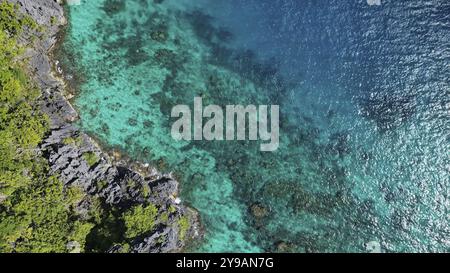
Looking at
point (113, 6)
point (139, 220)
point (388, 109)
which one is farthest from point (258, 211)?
point (113, 6)

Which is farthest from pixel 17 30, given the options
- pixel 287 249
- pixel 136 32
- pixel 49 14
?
pixel 287 249

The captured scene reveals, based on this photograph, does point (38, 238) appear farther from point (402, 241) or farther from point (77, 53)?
point (402, 241)

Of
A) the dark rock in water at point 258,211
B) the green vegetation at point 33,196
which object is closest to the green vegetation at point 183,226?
the green vegetation at point 33,196

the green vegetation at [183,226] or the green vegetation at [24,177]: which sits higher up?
the green vegetation at [24,177]

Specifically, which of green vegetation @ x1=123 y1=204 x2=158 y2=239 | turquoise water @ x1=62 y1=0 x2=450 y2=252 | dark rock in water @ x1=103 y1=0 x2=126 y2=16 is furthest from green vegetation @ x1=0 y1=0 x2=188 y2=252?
dark rock in water @ x1=103 y1=0 x2=126 y2=16

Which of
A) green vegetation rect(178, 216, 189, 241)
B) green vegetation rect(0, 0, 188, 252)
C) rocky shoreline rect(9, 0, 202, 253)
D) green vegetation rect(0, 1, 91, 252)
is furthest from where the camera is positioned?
green vegetation rect(178, 216, 189, 241)

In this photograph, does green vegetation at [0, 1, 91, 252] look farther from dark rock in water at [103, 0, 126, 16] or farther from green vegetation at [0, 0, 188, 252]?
dark rock in water at [103, 0, 126, 16]

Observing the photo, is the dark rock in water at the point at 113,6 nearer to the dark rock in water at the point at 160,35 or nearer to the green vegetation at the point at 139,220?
the dark rock in water at the point at 160,35

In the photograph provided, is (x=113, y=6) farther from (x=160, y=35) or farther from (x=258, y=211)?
(x=258, y=211)
